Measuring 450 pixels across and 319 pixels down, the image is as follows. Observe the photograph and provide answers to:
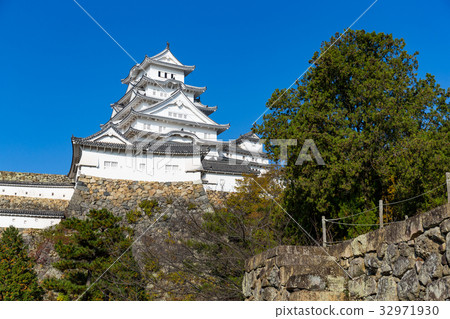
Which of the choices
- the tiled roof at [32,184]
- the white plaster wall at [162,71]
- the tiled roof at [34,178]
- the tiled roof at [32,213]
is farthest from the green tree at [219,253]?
the white plaster wall at [162,71]

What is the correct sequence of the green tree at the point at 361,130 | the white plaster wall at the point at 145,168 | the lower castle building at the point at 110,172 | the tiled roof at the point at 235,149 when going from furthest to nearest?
1. the tiled roof at the point at 235,149
2. the white plaster wall at the point at 145,168
3. the lower castle building at the point at 110,172
4. the green tree at the point at 361,130

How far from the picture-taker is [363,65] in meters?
14.3

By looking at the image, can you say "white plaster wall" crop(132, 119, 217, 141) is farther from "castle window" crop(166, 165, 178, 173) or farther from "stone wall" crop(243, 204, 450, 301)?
"stone wall" crop(243, 204, 450, 301)

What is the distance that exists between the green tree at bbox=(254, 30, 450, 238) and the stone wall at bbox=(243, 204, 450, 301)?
18.3 feet

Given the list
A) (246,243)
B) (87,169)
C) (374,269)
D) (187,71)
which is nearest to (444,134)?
(246,243)

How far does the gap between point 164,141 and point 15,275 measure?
19.6 metres

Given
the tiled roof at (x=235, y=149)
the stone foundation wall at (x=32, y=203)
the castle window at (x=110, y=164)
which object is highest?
the tiled roof at (x=235, y=149)

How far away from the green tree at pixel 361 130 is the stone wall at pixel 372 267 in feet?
18.3

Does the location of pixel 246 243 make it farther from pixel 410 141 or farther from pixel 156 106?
pixel 156 106

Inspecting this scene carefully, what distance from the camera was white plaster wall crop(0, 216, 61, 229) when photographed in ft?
76.4

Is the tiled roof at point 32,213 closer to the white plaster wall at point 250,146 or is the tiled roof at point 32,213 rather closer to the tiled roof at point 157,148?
the tiled roof at point 157,148

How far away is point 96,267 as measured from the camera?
16.0 meters

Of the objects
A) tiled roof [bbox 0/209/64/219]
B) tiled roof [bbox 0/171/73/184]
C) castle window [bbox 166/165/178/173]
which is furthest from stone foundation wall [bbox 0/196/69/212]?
castle window [bbox 166/165/178/173]

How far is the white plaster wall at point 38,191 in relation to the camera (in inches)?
1031
